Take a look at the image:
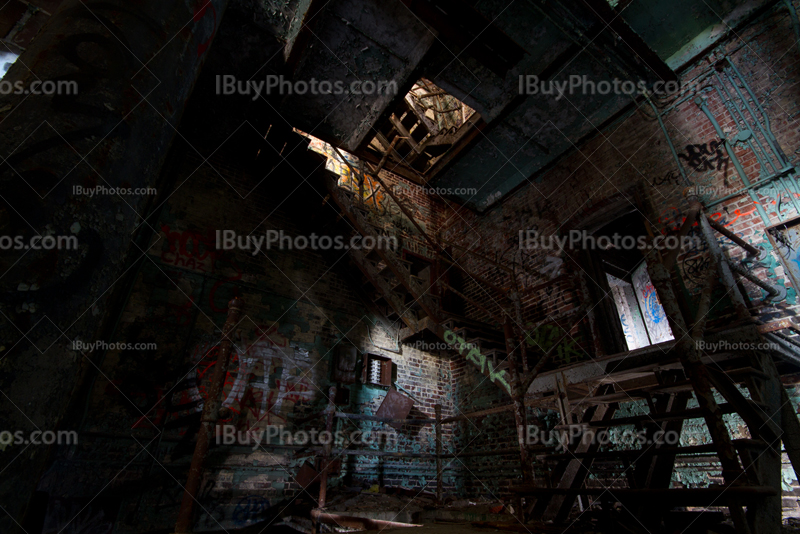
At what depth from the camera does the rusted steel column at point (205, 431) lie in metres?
3.06

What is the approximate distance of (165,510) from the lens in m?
4.34

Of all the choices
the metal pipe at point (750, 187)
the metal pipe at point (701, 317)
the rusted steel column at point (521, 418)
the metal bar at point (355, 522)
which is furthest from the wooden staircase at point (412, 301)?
the metal pipe at point (750, 187)

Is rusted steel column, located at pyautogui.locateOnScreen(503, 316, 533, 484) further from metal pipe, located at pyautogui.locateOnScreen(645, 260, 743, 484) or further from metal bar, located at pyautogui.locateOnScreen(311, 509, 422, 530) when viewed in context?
metal pipe, located at pyautogui.locateOnScreen(645, 260, 743, 484)

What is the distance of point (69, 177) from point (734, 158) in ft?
21.6

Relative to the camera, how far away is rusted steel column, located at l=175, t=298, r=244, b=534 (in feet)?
10.0

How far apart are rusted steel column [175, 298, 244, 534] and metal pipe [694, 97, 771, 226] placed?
6050 mm

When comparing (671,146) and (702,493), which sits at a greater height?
(671,146)

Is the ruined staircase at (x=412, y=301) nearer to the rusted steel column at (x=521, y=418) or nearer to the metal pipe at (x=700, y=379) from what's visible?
the rusted steel column at (x=521, y=418)

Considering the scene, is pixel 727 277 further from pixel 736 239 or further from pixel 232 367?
pixel 232 367

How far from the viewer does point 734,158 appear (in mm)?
4801

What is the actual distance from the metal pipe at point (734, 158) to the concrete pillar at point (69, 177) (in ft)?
19.6

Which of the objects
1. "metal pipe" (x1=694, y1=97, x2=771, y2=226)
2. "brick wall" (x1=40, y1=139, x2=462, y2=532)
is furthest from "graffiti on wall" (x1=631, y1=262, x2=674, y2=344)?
"brick wall" (x1=40, y1=139, x2=462, y2=532)

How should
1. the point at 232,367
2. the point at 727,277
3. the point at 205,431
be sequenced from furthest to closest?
1. the point at 232,367
2. the point at 727,277
3. the point at 205,431

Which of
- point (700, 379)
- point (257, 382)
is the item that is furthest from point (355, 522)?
point (700, 379)
